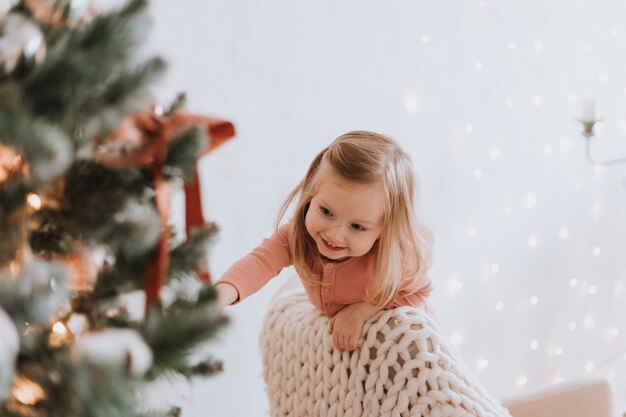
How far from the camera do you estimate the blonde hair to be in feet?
3.29

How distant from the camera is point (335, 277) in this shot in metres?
1.10

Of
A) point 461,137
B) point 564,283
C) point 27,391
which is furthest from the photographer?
point 564,283

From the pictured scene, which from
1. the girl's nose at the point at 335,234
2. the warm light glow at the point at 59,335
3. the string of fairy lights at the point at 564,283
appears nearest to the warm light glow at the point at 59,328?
the warm light glow at the point at 59,335

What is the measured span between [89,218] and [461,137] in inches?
61.5

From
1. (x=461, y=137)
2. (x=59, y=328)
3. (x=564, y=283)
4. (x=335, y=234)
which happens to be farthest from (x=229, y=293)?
(x=564, y=283)

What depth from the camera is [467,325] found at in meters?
2.12

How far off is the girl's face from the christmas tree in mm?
448

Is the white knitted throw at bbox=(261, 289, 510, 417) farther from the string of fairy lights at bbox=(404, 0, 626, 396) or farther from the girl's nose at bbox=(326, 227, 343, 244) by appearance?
the string of fairy lights at bbox=(404, 0, 626, 396)

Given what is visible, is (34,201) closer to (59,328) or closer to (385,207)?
(59,328)

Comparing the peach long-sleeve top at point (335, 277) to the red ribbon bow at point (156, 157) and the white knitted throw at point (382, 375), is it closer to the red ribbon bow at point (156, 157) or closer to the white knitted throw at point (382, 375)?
the white knitted throw at point (382, 375)

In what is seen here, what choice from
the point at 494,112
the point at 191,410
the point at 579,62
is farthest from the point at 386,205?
the point at 579,62

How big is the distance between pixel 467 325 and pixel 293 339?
1152 mm

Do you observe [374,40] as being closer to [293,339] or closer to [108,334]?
[293,339]

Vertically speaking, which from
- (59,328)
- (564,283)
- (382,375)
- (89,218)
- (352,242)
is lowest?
(564,283)
